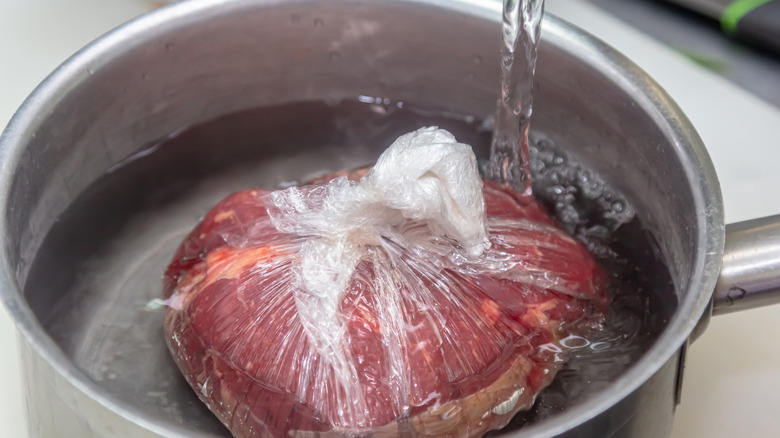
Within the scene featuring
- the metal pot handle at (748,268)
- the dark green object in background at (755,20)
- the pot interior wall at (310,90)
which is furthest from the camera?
the dark green object in background at (755,20)

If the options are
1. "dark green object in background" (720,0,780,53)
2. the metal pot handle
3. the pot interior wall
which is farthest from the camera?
"dark green object in background" (720,0,780,53)

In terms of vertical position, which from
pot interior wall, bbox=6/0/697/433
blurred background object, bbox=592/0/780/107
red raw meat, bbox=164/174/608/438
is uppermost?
blurred background object, bbox=592/0/780/107

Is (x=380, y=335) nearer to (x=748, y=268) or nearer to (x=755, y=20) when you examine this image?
(x=748, y=268)

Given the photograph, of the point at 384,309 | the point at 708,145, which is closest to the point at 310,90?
the point at 384,309

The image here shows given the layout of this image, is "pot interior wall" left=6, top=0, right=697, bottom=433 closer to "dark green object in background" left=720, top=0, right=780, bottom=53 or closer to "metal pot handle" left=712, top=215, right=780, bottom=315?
"metal pot handle" left=712, top=215, right=780, bottom=315

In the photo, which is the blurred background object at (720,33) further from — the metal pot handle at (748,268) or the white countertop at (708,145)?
the metal pot handle at (748,268)

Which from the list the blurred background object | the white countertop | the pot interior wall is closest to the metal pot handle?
the pot interior wall

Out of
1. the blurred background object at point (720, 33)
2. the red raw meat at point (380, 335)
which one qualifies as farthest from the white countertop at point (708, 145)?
the red raw meat at point (380, 335)
